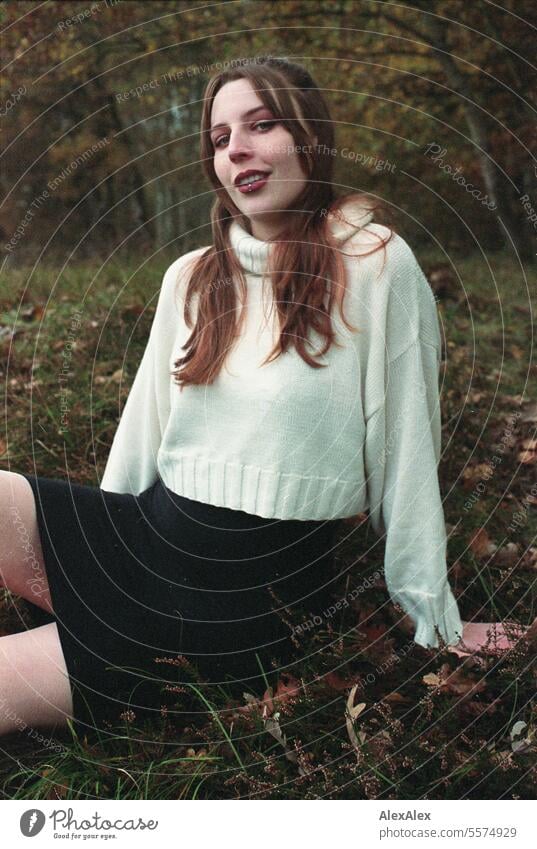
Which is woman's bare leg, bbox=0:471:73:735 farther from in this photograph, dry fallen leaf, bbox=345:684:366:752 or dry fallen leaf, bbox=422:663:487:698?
dry fallen leaf, bbox=422:663:487:698

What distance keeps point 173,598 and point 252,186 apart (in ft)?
2.91

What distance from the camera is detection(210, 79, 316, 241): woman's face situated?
176 centimetres

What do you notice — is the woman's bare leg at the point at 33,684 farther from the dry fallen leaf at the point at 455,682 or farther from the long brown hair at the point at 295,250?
the dry fallen leaf at the point at 455,682

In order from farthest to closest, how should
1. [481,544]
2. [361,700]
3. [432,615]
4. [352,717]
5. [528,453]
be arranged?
[528,453] → [481,544] → [432,615] → [361,700] → [352,717]

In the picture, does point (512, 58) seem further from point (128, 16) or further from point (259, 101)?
point (259, 101)

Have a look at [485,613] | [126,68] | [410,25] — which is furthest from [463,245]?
[485,613]

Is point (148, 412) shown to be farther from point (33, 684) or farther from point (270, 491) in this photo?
point (33, 684)

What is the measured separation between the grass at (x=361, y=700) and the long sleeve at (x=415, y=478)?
0.09 metres

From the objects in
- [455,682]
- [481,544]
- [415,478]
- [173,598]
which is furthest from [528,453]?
[173,598]

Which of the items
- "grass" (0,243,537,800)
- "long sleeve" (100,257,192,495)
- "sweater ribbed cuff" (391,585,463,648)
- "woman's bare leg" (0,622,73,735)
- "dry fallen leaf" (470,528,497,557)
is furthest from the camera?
"dry fallen leaf" (470,528,497,557)

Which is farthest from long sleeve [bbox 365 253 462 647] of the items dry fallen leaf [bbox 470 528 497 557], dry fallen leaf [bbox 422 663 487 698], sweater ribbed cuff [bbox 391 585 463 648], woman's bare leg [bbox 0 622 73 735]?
woman's bare leg [bbox 0 622 73 735]

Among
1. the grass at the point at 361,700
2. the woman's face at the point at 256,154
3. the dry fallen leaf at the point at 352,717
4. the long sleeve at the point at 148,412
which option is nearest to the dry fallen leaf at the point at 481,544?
the grass at the point at 361,700

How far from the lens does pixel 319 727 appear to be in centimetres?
166

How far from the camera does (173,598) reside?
5.88ft
